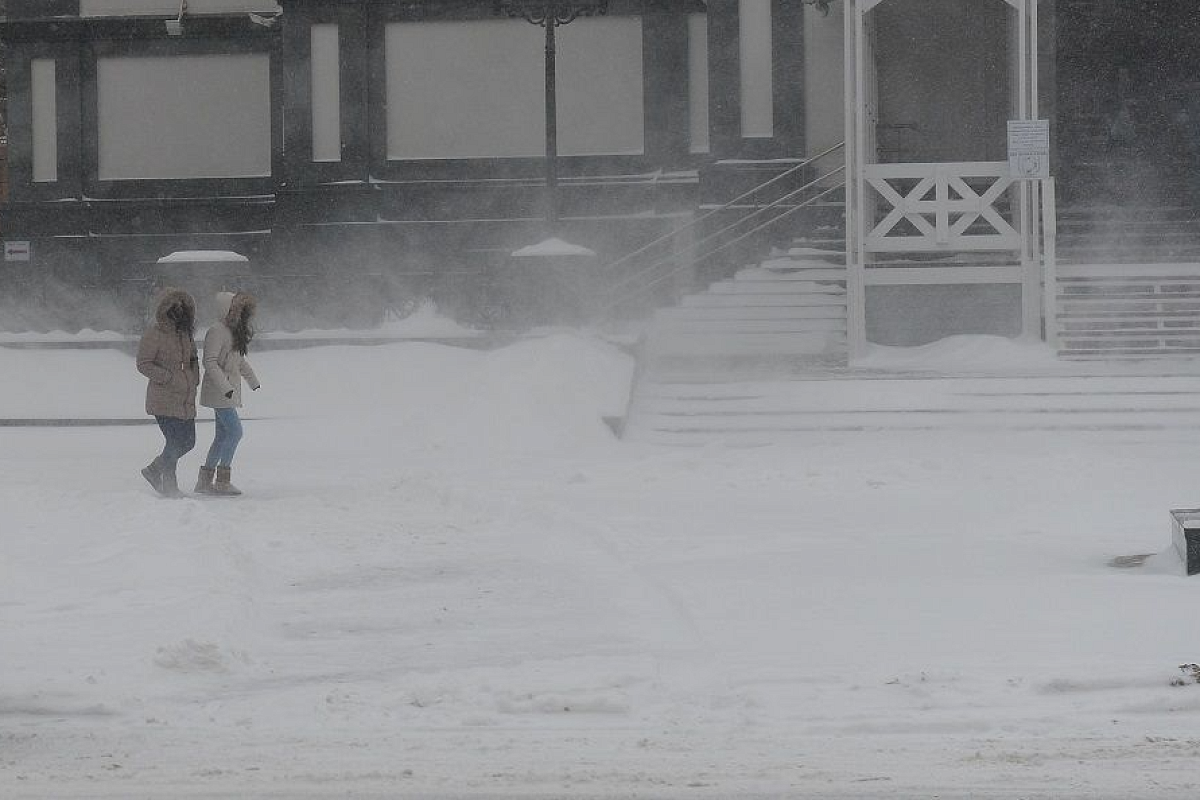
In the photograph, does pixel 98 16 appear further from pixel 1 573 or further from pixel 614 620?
pixel 614 620

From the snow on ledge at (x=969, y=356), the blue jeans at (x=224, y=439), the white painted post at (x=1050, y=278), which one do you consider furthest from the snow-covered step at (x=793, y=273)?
the blue jeans at (x=224, y=439)

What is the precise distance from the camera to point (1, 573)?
870 centimetres

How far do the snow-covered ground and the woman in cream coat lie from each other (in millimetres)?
436

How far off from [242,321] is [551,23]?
8553 millimetres

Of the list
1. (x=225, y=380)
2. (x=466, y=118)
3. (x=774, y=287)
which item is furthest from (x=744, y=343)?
(x=225, y=380)

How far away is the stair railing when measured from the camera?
20188 mm

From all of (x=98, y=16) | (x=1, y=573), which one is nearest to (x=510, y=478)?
(x=1, y=573)

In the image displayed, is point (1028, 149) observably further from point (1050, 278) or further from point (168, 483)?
point (168, 483)

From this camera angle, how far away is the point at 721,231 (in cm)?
2048

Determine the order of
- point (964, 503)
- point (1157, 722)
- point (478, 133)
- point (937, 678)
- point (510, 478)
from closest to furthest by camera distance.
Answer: point (1157, 722) → point (937, 678) → point (964, 503) → point (510, 478) → point (478, 133)

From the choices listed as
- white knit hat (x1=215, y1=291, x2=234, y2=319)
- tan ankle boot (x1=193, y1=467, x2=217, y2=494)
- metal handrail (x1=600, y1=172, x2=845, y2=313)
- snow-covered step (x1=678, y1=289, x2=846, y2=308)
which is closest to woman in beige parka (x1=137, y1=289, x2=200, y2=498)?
tan ankle boot (x1=193, y1=467, x2=217, y2=494)

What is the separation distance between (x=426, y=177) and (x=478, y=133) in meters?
0.94

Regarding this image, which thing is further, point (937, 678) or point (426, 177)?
point (426, 177)

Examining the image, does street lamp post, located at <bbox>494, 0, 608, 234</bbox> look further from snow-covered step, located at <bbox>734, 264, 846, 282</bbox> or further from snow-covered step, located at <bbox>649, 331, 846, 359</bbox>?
snow-covered step, located at <bbox>734, 264, 846, 282</bbox>
